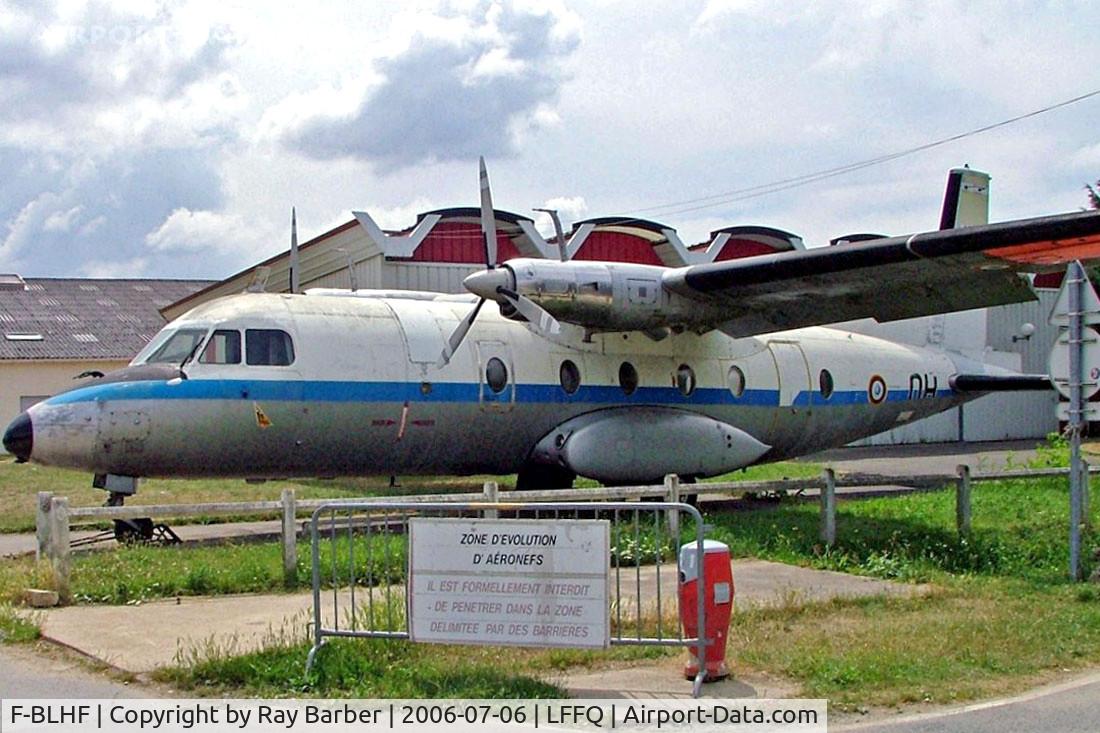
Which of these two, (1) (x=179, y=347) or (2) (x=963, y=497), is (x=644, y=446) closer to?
(2) (x=963, y=497)

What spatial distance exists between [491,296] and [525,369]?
165 centimetres

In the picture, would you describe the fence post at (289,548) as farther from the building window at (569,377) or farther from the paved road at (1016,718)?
the building window at (569,377)

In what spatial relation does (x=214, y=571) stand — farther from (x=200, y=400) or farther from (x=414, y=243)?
(x=414, y=243)

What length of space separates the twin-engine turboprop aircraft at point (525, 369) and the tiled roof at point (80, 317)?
1153 inches

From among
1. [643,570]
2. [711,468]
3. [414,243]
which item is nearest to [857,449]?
[414,243]

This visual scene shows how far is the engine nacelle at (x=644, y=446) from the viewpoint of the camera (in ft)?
56.4

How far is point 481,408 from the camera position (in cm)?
1695

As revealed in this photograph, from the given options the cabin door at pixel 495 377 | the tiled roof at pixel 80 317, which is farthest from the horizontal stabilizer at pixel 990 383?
the tiled roof at pixel 80 317

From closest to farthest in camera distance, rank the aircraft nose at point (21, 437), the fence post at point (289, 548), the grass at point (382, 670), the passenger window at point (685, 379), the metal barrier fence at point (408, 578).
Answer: the grass at point (382, 670), the metal barrier fence at point (408, 578), the fence post at point (289, 548), the aircraft nose at point (21, 437), the passenger window at point (685, 379)

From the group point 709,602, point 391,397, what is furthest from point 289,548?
point 709,602

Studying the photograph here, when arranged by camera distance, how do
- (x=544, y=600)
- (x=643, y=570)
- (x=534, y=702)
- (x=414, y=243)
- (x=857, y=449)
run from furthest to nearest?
(x=857, y=449)
(x=414, y=243)
(x=643, y=570)
(x=544, y=600)
(x=534, y=702)

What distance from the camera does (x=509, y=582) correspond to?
7.88 meters

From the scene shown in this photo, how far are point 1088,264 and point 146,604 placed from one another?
37.4 ft

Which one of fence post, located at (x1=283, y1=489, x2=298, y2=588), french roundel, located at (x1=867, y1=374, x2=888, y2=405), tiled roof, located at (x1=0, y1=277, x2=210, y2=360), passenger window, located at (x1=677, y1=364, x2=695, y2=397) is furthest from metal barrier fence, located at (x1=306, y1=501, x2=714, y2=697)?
tiled roof, located at (x1=0, y1=277, x2=210, y2=360)
